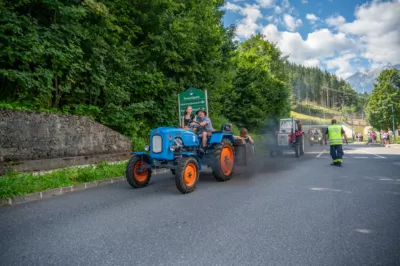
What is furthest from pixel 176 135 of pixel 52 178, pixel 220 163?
pixel 52 178

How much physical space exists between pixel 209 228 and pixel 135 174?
3.45 meters

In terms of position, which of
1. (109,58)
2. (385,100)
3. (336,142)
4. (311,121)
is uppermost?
(385,100)

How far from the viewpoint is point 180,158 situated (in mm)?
6129

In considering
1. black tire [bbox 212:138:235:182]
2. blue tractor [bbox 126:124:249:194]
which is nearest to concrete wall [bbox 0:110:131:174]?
blue tractor [bbox 126:124:249:194]

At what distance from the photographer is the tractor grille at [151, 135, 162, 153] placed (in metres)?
6.47

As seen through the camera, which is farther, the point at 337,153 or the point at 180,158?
the point at 337,153

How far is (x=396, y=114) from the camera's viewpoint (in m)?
49.0

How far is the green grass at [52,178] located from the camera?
559 cm

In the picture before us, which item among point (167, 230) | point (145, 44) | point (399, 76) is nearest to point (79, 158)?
point (167, 230)

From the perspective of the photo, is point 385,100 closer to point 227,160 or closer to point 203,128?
point 227,160

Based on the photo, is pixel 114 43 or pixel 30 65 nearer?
pixel 30 65

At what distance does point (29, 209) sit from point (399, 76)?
216ft

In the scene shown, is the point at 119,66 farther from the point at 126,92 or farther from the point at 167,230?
the point at 167,230

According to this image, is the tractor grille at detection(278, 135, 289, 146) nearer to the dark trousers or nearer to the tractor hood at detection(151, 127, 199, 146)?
the dark trousers
